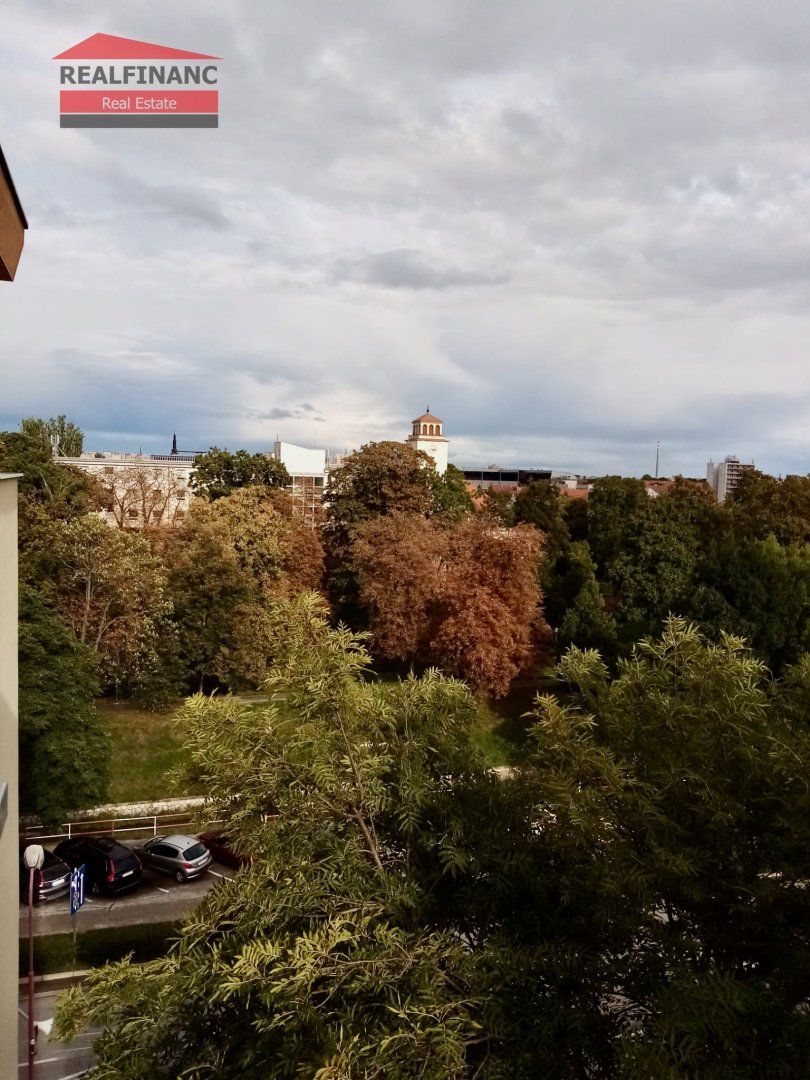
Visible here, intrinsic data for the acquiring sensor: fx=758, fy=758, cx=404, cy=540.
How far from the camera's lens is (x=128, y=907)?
13.8m

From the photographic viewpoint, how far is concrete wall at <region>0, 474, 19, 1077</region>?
5.50 meters

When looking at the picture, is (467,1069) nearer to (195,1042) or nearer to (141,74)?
(195,1042)

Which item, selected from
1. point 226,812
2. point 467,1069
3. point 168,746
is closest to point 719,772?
point 467,1069

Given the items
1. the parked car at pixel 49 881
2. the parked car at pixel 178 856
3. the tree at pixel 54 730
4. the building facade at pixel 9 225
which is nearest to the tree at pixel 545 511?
the parked car at pixel 178 856

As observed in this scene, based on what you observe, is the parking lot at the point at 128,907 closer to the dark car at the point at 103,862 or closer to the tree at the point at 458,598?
the dark car at the point at 103,862

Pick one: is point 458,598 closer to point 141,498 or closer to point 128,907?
point 128,907

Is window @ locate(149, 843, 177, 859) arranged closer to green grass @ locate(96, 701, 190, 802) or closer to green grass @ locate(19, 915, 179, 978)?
green grass @ locate(19, 915, 179, 978)

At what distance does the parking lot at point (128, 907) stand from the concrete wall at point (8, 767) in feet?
24.0

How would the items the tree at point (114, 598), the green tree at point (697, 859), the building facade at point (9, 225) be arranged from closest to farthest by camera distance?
the building facade at point (9, 225), the green tree at point (697, 859), the tree at point (114, 598)

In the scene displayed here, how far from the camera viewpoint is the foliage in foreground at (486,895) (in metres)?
5.10

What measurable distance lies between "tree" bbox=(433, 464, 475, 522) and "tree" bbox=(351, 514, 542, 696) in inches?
193

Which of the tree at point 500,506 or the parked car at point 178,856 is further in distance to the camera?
the tree at point 500,506

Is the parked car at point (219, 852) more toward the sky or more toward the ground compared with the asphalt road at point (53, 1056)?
more toward the sky

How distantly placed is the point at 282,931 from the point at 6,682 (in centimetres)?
279
